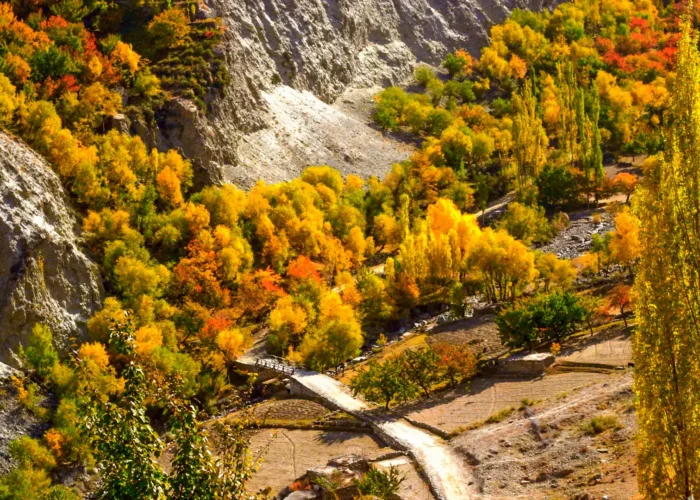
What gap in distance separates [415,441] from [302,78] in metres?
60.9

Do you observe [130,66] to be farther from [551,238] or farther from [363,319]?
[551,238]

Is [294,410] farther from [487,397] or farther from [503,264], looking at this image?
[503,264]

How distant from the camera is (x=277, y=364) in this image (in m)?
59.0

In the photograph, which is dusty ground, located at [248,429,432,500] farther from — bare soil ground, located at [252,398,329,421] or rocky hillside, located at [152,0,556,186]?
rocky hillside, located at [152,0,556,186]

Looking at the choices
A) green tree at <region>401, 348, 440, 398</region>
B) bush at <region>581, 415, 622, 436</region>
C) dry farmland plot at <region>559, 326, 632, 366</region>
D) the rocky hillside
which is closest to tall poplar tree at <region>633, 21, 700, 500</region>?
bush at <region>581, 415, 622, 436</region>

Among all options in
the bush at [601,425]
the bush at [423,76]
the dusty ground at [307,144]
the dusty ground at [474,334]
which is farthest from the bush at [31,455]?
the bush at [423,76]

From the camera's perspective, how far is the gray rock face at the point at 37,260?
56.5 metres

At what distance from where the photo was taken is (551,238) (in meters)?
79.2

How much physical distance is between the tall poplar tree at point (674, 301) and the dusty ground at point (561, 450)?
8.47 metres

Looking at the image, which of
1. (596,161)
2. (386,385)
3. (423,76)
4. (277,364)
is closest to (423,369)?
(386,385)

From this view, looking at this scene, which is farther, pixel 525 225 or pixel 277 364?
pixel 525 225

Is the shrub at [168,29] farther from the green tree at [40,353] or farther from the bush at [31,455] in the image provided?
the bush at [31,455]

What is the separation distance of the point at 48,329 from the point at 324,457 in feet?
70.5

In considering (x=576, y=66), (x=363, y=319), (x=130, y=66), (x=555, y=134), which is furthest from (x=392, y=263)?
(x=576, y=66)
